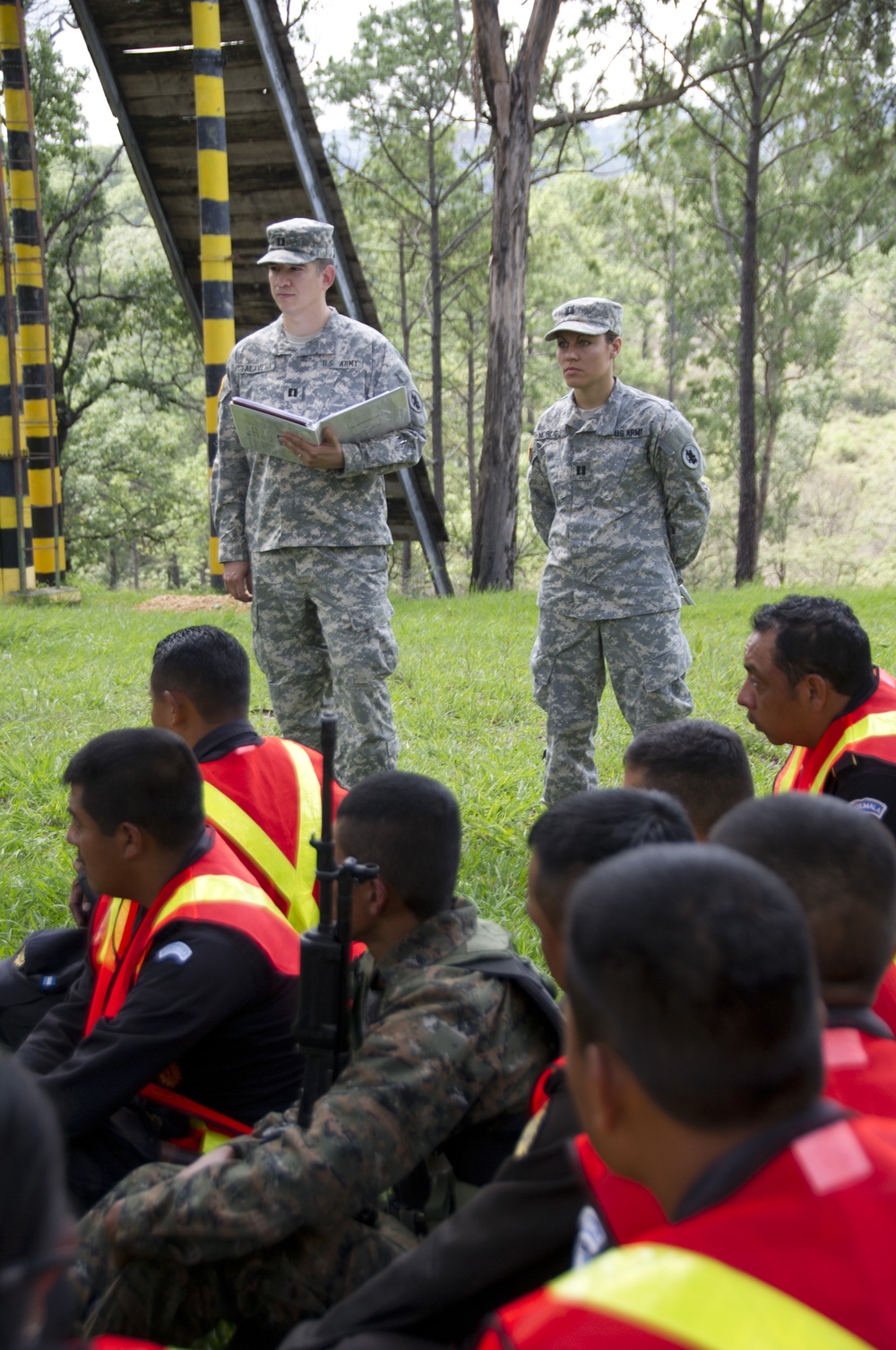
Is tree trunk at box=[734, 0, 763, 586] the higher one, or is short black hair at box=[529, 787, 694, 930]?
tree trunk at box=[734, 0, 763, 586]

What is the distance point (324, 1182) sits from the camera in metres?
1.86

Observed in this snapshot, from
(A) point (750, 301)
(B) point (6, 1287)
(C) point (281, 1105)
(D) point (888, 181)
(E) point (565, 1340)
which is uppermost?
(D) point (888, 181)

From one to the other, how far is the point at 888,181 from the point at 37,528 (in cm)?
1282

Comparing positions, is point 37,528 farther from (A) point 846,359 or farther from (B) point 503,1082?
(A) point 846,359

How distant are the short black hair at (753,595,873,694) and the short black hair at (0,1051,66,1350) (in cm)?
244

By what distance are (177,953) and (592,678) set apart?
252 centimetres

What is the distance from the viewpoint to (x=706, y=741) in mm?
2820

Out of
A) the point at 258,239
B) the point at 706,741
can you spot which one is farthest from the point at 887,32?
the point at 706,741

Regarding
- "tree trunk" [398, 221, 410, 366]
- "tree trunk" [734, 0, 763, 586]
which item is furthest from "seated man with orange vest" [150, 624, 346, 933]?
"tree trunk" [398, 221, 410, 366]

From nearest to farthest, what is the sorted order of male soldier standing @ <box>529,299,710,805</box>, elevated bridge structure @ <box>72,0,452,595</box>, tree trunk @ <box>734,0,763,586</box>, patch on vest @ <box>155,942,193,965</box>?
patch on vest @ <box>155,942,193,965</box>, male soldier standing @ <box>529,299,710,805</box>, elevated bridge structure @ <box>72,0,452,595</box>, tree trunk @ <box>734,0,763,586</box>

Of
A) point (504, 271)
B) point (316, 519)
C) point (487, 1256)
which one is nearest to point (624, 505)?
point (316, 519)

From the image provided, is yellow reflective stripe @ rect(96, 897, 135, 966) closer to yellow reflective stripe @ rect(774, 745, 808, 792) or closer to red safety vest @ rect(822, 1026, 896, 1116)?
red safety vest @ rect(822, 1026, 896, 1116)

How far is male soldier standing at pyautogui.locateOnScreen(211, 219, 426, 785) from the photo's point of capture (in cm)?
439

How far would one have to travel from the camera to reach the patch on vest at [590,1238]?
4.55 feet
